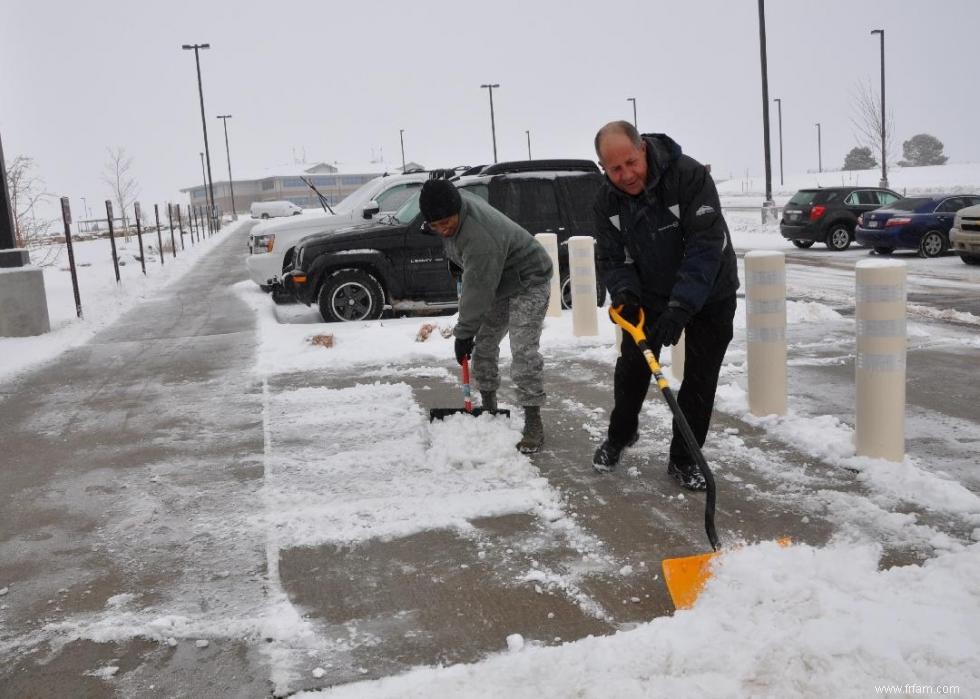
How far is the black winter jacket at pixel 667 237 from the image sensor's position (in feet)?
13.8

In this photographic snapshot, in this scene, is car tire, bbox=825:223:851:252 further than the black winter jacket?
Yes

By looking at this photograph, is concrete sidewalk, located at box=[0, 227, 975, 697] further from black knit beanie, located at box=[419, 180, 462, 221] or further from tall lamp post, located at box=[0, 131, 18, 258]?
tall lamp post, located at box=[0, 131, 18, 258]

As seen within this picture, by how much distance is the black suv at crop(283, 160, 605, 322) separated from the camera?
11.3 m

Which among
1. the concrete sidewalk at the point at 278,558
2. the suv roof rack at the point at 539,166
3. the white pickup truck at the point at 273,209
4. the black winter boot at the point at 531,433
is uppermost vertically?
the white pickup truck at the point at 273,209

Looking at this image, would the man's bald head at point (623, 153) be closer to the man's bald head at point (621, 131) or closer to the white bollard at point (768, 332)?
the man's bald head at point (621, 131)

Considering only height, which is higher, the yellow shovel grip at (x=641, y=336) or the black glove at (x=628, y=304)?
the black glove at (x=628, y=304)

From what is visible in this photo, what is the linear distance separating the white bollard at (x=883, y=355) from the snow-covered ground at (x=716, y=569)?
0.17 m

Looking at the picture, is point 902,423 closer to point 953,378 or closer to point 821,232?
point 953,378

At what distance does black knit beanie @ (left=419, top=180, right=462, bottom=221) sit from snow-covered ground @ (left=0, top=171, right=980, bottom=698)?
1.36 m

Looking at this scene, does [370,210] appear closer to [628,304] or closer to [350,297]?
[350,297]

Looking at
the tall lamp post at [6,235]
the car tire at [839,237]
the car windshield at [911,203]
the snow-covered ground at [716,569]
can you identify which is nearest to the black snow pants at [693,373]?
the snow-covered ground at [716,569]

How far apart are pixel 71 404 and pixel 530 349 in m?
4.65

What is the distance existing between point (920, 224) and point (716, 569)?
17.7 meters

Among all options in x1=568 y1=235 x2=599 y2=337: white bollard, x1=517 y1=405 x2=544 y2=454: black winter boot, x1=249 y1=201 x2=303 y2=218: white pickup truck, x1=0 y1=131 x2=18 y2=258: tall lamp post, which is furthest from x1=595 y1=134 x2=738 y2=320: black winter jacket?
x1=249 y1=201 x2=303 y2=218: white pickup truck
